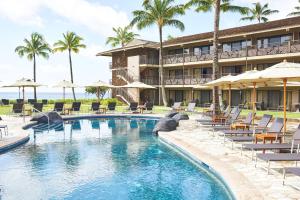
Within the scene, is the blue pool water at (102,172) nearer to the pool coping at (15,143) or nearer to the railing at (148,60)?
the pool coping at (15,143)

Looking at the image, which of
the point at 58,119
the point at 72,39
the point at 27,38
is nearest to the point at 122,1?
the point at 58,119

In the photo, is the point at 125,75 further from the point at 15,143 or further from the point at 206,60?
the point at 15,143

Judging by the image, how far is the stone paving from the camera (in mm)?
6887

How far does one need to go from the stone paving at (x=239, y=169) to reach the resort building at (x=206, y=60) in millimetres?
13673

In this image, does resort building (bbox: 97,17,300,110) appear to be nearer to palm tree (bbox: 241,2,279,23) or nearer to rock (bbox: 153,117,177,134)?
rock (bbox: 153,117,177,134)

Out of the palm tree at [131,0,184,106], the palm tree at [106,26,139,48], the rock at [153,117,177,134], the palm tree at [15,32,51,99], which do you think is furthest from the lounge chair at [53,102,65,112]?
the palm tree at [106,26,139,48]

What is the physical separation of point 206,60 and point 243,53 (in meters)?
4.76

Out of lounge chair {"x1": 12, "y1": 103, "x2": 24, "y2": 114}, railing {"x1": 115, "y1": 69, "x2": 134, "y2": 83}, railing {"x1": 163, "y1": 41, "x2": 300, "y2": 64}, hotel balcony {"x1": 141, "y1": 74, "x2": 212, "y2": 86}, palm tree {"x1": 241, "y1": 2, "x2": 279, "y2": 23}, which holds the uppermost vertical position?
palm tree {"x1": 241, "y1": 2, "x2": 279, "y2": 23}

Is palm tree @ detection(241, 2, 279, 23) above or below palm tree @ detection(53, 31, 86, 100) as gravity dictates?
above

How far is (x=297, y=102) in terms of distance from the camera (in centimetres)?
3206

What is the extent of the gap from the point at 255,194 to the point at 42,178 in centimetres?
611

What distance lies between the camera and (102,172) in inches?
403

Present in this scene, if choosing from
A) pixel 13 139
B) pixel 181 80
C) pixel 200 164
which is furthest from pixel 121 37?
pixel 200 164

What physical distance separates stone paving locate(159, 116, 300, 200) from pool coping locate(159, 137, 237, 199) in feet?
0.33
